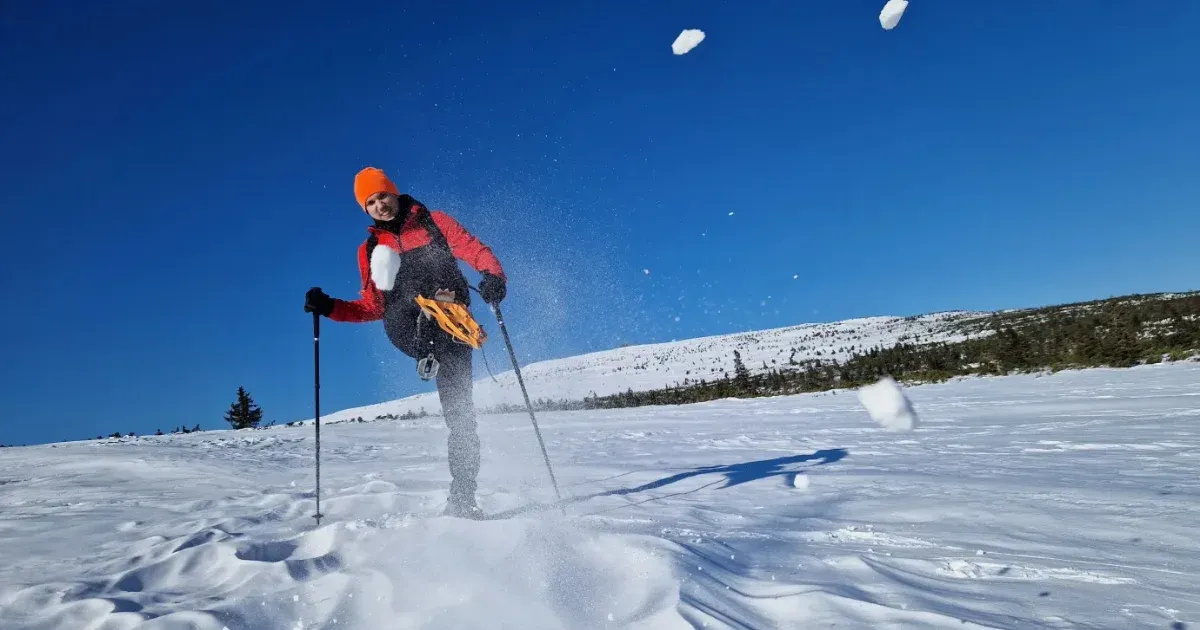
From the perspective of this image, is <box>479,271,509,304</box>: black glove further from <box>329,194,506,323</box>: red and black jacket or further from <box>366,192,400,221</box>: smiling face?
<box>366,192,400,221</box>: smiling face

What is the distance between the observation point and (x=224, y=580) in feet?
8.40

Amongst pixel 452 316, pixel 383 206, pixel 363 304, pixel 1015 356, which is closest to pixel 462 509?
pixel 452 316

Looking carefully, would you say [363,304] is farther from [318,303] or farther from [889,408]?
[889,408]

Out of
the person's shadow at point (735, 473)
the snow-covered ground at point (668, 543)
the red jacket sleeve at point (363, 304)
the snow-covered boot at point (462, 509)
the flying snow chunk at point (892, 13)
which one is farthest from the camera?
the flying snow chunk at point (892, 13)

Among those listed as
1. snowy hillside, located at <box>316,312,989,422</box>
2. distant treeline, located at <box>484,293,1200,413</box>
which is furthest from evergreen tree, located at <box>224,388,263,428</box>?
distant treeline, located at <box>484,293,1200,413</box>

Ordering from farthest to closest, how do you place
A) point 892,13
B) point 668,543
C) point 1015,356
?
1. point 1015,356
2. point 892,13
3. point 668,543

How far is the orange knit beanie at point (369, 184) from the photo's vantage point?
414 centimetres

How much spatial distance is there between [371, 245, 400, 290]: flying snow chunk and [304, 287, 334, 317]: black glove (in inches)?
16.4

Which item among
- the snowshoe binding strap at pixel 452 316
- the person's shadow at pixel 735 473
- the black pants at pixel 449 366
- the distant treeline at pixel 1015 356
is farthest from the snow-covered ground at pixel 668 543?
the distant treeline at pixel 1015 356

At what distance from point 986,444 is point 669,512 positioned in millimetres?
3911

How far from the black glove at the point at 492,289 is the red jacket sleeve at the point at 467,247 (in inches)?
3.0

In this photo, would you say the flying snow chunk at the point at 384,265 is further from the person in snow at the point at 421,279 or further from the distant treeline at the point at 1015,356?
the distant treeline at the point at 1015,356

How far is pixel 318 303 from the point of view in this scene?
14.2ft

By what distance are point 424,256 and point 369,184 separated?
0.62 meters
